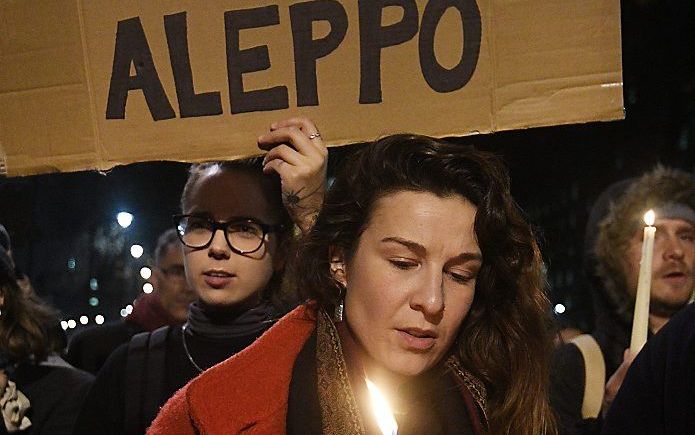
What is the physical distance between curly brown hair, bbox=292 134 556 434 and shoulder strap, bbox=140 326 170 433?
0.61 meters

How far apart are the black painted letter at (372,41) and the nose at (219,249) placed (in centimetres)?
60

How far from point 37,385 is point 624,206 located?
221cm

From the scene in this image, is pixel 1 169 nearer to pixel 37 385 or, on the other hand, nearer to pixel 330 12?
pixel 330 12

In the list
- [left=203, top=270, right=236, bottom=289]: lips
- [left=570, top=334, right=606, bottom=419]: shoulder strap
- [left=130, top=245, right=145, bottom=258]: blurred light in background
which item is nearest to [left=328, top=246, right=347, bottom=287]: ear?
[left=203, top=270, right=236, bottom=289]: lips

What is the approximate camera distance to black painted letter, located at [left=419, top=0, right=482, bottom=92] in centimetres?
216

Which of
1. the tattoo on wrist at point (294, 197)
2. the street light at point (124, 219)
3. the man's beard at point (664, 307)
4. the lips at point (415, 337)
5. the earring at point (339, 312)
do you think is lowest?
the man's beard at point (664, 307)

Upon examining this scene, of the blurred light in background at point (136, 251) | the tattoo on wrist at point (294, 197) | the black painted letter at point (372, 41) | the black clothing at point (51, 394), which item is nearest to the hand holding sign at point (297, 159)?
the tattoo on wrist at point (294, 197)

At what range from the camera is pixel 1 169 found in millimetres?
2428

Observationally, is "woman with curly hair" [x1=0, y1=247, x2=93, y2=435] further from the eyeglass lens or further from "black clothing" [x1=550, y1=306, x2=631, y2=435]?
"black clothing" [x1=550, y1=306, x2=631, y2=435]

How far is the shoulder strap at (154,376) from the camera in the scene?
2514 millimetres

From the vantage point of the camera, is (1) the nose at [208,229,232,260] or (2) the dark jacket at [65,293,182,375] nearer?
(1) the nose at [208,229,232,260]

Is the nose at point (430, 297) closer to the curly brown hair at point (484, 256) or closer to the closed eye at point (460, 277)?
the closed eye at point (460, 277)

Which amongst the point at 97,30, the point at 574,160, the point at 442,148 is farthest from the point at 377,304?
the point at 574,160

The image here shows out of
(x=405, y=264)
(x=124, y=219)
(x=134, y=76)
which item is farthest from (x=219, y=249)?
(x=124, y=219)
